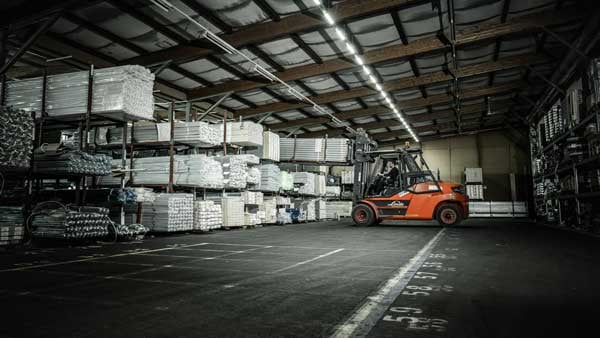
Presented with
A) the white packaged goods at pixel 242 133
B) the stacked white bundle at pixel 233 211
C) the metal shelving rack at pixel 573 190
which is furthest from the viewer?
the white packaged goods at pixel 242 133

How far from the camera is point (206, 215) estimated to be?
1047 cm

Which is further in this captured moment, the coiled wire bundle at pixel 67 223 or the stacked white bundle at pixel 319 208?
the stacked white bundle at pixel 319 208

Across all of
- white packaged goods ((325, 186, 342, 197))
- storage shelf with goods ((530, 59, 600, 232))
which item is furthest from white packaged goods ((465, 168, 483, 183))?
white packaged goods ((325, 186, 342, 197))

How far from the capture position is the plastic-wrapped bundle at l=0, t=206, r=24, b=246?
6.93m

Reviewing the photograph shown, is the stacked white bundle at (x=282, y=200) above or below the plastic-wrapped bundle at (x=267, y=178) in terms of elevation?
below

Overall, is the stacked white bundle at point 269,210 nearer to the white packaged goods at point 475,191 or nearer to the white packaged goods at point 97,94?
the white packaged goods at point 97,94

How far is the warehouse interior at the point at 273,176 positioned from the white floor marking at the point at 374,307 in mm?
23

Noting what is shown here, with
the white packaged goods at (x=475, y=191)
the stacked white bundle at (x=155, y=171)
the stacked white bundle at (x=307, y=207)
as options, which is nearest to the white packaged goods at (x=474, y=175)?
the white packaged goods at (x=475, y=191)

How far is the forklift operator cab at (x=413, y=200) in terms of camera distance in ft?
39.2

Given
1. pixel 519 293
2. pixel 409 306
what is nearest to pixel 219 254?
pixel 409 306

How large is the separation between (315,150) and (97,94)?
383 inches

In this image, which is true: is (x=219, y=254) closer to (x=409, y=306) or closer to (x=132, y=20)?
(x=409, y=306)

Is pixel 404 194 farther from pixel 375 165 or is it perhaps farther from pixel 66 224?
pixel 66 224

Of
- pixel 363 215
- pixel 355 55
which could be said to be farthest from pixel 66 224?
pixel 355 55
